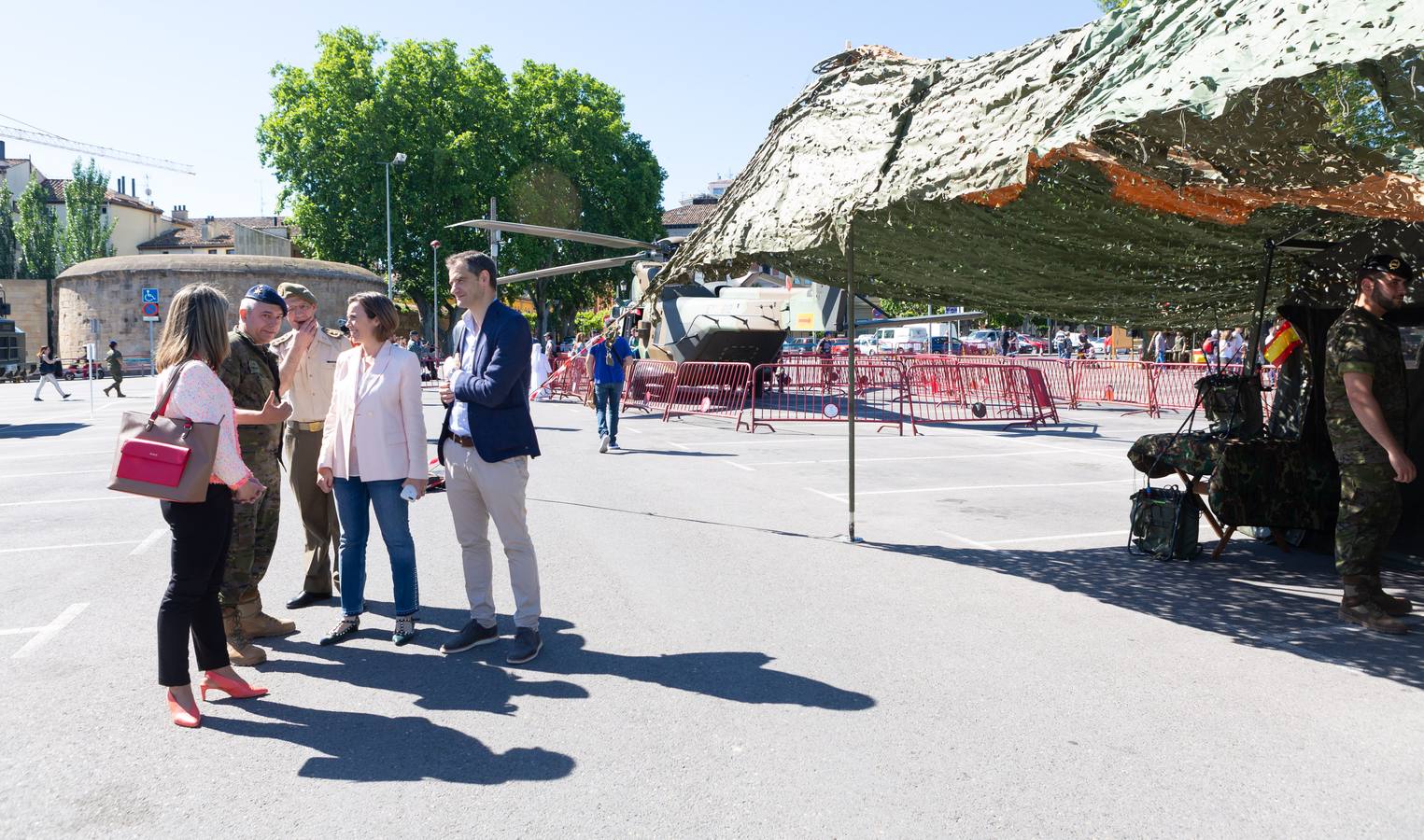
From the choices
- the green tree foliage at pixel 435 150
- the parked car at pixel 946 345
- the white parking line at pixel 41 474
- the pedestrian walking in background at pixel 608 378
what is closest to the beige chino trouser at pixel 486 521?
the pedestrian walking in background at pixel 608 378

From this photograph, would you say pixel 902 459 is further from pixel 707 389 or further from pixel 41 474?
pixel 41 474

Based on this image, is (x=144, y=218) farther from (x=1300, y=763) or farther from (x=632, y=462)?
(x=1300, y=763)

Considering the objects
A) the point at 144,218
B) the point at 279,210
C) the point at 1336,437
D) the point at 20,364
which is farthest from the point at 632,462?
the point at 144,218

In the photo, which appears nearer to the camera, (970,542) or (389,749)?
(389,749)

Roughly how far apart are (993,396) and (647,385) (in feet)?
24.8

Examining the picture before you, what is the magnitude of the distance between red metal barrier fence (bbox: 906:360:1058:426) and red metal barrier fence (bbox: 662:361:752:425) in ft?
11.9

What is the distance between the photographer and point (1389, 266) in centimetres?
515

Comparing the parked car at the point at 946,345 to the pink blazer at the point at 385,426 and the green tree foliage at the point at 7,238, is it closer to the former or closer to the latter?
the pink blazer at the point at 385,426

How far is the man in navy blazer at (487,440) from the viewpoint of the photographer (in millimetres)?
4652

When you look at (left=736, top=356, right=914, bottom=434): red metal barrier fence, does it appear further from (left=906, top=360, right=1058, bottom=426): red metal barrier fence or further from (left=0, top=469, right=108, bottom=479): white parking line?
(left=0, top=469, right=108, bottom=479): white parking line

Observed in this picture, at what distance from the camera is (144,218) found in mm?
91438

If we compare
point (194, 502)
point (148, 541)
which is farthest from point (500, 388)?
point (148, 541)

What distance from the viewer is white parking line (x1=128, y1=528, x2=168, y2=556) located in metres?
7.37

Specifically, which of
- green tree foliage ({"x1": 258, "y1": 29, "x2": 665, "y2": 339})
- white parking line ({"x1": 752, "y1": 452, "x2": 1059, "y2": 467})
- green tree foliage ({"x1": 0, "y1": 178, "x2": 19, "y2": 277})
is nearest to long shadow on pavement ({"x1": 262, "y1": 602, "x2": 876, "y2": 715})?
white parking line ({"x1": 752, "y1": 452, "x2": 1059, "y2": 467})
